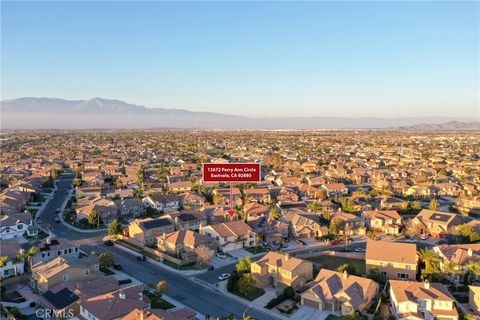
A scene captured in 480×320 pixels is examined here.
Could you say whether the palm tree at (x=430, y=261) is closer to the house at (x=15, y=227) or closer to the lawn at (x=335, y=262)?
the lawn at (x=335, y=262)

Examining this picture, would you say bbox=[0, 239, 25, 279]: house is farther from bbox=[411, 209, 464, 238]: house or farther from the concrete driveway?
bbox=[411, 209, 464, 238]: house

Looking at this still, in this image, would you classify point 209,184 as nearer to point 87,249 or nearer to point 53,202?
point 53,202

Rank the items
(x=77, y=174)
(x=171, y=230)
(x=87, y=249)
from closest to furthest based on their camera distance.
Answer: (x=87, y=249) → (x=171, y=230) → (x=77, y=174)

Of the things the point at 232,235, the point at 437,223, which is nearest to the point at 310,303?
the point at 232,235

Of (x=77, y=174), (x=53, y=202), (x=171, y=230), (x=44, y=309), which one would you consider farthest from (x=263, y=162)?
(x=44, y=309)

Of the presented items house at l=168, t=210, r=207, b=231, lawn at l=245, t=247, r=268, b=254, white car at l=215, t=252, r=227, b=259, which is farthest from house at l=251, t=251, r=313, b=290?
house at l=168, t=210, r=207, b=231

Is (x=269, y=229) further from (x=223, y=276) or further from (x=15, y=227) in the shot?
(x=15, y=227)
